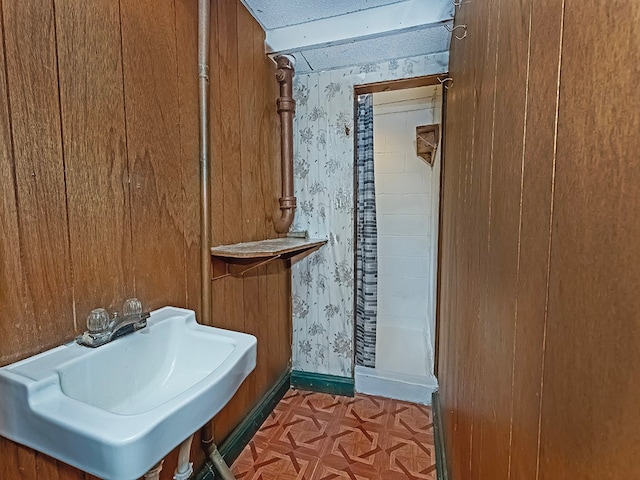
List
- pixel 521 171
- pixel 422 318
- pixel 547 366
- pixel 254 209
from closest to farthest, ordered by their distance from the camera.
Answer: pixel 547 366
pixel 521 171
pixel 254 209
pixel 422 318

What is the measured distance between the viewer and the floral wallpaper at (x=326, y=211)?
194 centimetres

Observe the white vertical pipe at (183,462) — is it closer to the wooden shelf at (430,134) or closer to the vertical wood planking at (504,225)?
the vertical wood planking at (504,225)

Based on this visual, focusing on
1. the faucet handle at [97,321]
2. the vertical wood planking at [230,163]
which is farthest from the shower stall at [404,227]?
the faucet handle at [97,321]

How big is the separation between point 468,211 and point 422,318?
86.4 inches

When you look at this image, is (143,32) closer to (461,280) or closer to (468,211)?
(468,211)

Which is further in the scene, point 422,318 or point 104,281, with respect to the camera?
point 422,318

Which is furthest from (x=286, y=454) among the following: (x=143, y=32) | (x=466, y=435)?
(x=143, y=32)

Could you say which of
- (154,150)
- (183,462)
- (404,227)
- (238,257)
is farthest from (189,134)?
(404,227)

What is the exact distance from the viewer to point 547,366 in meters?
0.38

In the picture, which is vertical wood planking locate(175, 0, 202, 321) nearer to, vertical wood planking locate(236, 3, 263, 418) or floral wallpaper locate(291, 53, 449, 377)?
vertical wood planking locate(236, 3, 263, 418)

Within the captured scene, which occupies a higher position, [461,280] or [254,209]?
[254,209]

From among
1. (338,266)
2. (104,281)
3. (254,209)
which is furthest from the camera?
(338,266)

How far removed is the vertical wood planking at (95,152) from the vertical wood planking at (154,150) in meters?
0.04

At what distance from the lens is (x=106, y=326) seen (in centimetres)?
82
